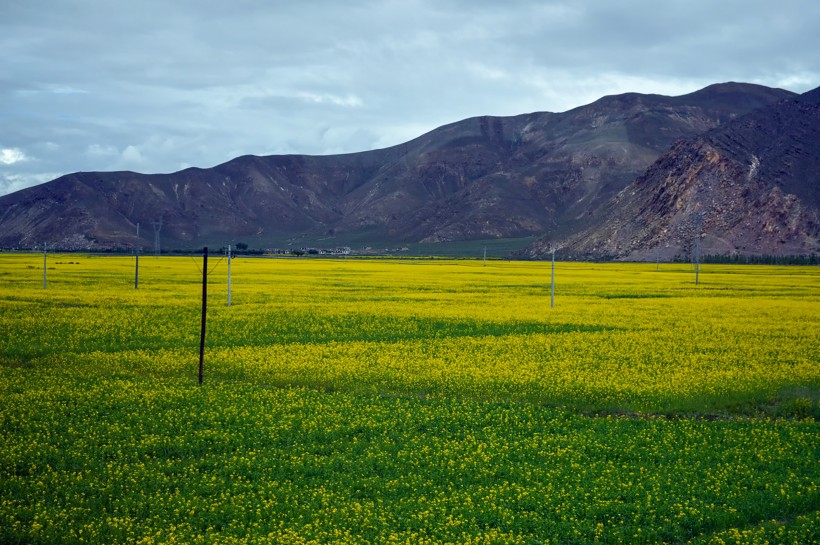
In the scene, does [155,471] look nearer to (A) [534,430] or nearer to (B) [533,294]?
(A) [534,430]

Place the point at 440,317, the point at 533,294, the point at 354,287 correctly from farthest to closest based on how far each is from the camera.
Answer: the point at 354,287 → the point at 533,294 → the point at 440,317

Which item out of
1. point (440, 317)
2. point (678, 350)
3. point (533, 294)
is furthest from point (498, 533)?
point (533, 294)

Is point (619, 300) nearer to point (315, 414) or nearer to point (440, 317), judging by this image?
point (440, 317)

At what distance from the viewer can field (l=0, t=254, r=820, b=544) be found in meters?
12.5

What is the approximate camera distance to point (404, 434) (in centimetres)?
1738

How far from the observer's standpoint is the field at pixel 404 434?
491 inches

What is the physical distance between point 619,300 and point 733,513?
45.7 m

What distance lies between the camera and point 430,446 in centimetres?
1653

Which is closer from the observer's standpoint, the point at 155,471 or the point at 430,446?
the point at 155,471

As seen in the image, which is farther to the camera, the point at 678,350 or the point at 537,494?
the point at 678,350

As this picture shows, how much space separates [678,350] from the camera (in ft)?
102

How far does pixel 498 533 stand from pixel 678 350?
21600mm

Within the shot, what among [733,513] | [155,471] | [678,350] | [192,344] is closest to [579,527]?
[733,513]

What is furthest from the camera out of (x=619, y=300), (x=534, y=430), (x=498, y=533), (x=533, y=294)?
(x=533, y=294)
